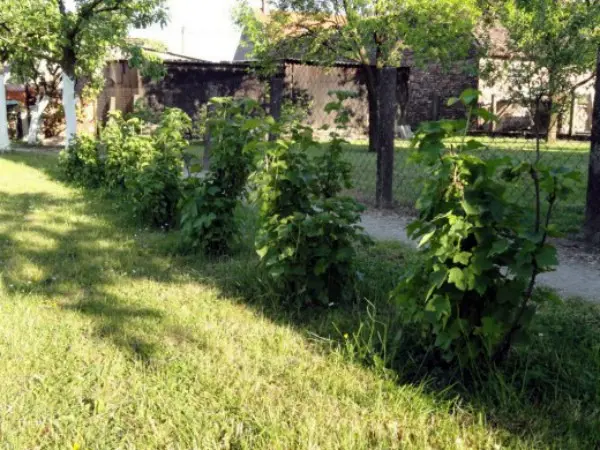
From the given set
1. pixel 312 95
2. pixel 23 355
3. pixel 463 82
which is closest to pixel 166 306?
pixel 23 355

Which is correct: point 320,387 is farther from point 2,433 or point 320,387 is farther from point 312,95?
point 312,95

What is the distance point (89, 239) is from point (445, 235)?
4.21 m

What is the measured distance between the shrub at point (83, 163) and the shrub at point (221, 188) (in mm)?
4996

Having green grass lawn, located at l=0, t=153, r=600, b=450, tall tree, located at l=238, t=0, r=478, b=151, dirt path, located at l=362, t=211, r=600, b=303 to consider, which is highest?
tall tree, located at l=238, t=0, r=478, b=151

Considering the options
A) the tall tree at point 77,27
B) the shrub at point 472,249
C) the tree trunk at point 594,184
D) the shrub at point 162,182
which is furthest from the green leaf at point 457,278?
the tall tree at point 77,27

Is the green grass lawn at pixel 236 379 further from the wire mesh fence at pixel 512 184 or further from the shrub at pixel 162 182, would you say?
the shrub at pixel 162 182

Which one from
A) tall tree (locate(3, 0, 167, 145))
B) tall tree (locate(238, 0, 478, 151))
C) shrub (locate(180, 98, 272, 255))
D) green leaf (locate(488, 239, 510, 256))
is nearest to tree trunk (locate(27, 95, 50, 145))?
tall tree (locate(3, 0, 167, 145))

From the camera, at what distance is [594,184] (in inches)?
190

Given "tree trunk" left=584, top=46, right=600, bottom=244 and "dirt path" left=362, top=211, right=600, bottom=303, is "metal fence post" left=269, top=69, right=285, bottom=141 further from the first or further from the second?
"tree trunk" left=584, top=46, right=600, bottom=244

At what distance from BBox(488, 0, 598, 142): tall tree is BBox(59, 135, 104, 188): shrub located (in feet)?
21.8

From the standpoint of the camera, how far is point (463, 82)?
2302 cm

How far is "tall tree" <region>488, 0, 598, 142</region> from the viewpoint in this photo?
33.0 ft

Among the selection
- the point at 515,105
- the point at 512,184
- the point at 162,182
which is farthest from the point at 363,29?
the point at 512,184

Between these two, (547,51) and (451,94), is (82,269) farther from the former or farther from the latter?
(451,94)
